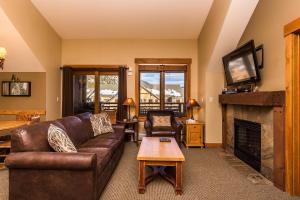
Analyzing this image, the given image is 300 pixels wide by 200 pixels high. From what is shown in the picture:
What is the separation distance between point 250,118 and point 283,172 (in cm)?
123

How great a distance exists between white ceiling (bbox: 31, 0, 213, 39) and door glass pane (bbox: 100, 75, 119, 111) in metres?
1.20

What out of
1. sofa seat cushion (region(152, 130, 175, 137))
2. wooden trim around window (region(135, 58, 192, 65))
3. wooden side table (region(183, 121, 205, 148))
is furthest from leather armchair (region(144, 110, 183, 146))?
wooden trim around window (region(135, 58, 192, 65))

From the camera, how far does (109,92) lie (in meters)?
6.37

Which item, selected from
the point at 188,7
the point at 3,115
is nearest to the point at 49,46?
the point at 3,115

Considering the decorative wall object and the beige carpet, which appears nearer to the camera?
the beige carpet

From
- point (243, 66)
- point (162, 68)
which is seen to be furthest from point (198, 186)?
point (162, 68)

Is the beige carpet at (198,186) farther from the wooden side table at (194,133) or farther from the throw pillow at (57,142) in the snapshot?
the wooden side table at (194,133)

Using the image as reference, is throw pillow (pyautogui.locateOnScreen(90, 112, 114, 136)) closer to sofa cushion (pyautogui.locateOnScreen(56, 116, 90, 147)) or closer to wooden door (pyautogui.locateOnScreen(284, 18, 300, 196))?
sofa cushion (pyautogui.locateOnScreen(56, 116, 90, 147))

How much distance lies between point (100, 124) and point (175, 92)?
2.69m

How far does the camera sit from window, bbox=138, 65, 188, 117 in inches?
250

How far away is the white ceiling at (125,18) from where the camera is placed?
15.0 feet

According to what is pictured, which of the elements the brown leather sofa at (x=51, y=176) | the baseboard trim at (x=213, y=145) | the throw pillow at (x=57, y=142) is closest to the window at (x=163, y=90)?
the baseboard trim at (x=213, y=145)

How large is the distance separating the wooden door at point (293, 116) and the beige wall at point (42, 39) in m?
4.45

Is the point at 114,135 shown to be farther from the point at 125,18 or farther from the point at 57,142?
the point at 125,18
